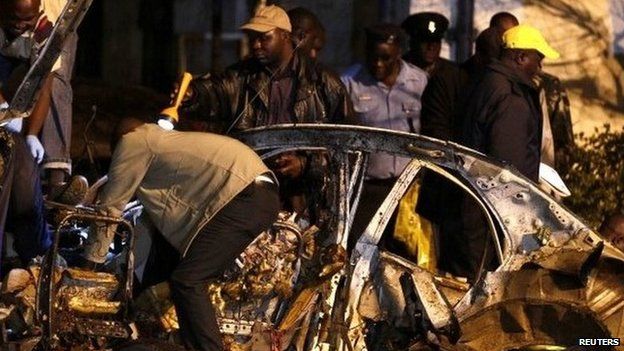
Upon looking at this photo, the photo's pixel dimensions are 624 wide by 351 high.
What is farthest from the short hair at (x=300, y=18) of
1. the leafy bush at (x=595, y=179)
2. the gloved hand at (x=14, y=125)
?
the gloved hand at (x=14, y=125)

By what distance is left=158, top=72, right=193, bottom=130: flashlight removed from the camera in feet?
37.7

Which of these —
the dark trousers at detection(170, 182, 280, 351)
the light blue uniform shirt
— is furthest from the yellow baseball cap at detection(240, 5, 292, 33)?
the dark trousers at detection(170, 182, 280, 351)

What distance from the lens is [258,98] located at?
13.1m

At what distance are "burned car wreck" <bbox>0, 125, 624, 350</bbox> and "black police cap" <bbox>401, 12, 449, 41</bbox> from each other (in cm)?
329

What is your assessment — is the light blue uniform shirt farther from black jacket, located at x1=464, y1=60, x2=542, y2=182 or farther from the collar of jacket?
the collar of jacket

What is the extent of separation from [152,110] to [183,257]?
6854 millimetres

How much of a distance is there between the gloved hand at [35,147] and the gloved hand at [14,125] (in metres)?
0.10

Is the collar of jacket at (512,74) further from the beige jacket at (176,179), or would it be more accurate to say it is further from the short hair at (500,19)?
the beige jacket at (176,179)

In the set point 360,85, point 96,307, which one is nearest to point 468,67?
point 360,85

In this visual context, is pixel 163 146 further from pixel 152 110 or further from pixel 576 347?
pixel 152 110

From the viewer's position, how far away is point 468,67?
14.3 metres

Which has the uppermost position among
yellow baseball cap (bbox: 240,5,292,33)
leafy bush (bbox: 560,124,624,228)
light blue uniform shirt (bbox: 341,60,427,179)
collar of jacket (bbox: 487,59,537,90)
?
yellow baseball cap (bbox: 240,5,292,33)

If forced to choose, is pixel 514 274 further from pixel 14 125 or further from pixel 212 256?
pixel 14 125

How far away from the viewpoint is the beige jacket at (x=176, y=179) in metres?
11.1
